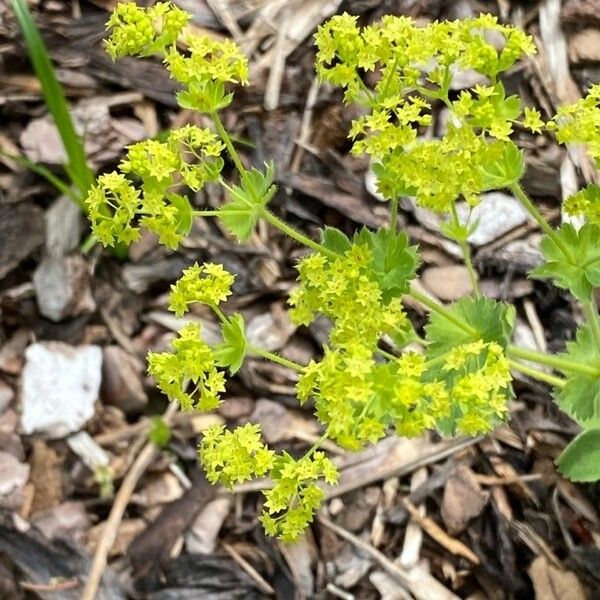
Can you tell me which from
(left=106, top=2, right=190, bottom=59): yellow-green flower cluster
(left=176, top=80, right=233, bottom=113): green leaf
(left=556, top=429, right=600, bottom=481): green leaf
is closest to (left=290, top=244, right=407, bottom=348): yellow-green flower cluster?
(left=176, top=80, right=233, bottom=113): green leaf

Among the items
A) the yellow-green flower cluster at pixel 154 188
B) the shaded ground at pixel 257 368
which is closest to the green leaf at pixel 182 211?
the yellow-green flower cluster at pixel 154 188

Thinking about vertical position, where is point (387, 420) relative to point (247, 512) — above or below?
above

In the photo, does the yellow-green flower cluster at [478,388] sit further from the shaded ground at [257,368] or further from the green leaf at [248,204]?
the shaded ground at [257,368]

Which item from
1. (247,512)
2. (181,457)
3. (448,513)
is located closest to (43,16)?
(181,457)

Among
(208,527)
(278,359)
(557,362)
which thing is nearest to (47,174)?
(208,527)

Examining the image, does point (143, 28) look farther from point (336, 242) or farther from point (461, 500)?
point (461, 500)

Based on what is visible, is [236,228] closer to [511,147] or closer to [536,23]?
[511,147]

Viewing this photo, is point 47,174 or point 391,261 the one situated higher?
point 391,261
